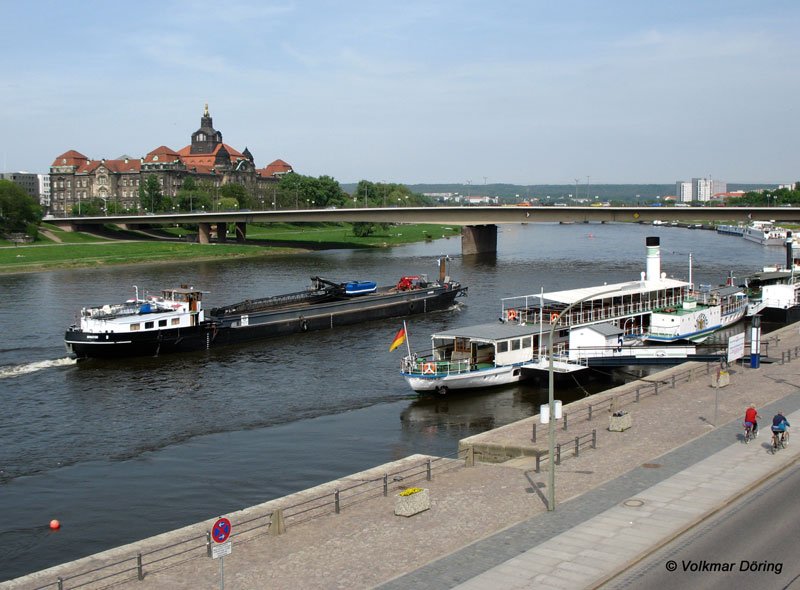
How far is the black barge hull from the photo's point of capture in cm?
6156

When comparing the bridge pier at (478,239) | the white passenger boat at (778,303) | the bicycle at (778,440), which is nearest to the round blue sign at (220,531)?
the bicycle at (778,440)

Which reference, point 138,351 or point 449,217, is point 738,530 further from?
point 449,217

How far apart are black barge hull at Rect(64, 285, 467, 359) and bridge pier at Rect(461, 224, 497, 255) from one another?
6407 cm

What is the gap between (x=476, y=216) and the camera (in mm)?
148875

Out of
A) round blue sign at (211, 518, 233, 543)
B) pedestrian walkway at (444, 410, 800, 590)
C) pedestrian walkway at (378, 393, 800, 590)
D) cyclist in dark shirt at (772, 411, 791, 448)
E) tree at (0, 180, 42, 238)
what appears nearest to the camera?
round blue sign at (211, 518, 233, 543)

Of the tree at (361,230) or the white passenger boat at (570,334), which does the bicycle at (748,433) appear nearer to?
the white passenger boat at (570,334)

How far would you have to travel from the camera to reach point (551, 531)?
23.7 metres

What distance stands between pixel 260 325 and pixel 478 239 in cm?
9155

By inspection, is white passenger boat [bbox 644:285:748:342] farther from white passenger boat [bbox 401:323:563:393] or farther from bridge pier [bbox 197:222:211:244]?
bridge pier [bbox 197:222:211:244]

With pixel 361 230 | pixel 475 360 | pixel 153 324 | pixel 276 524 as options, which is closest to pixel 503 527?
pixel 276 524

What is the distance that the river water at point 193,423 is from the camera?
32.0 m

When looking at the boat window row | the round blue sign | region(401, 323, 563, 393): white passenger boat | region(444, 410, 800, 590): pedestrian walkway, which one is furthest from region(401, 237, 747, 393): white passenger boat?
the round blue sign

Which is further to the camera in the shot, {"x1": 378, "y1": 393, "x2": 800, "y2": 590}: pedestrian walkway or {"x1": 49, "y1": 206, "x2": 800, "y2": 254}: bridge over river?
{"x1": 49, "y1": 206, "x2": 800, "y2": 254}: bridge over river

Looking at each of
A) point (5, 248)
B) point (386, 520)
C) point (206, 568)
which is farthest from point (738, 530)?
point (5, 248)
